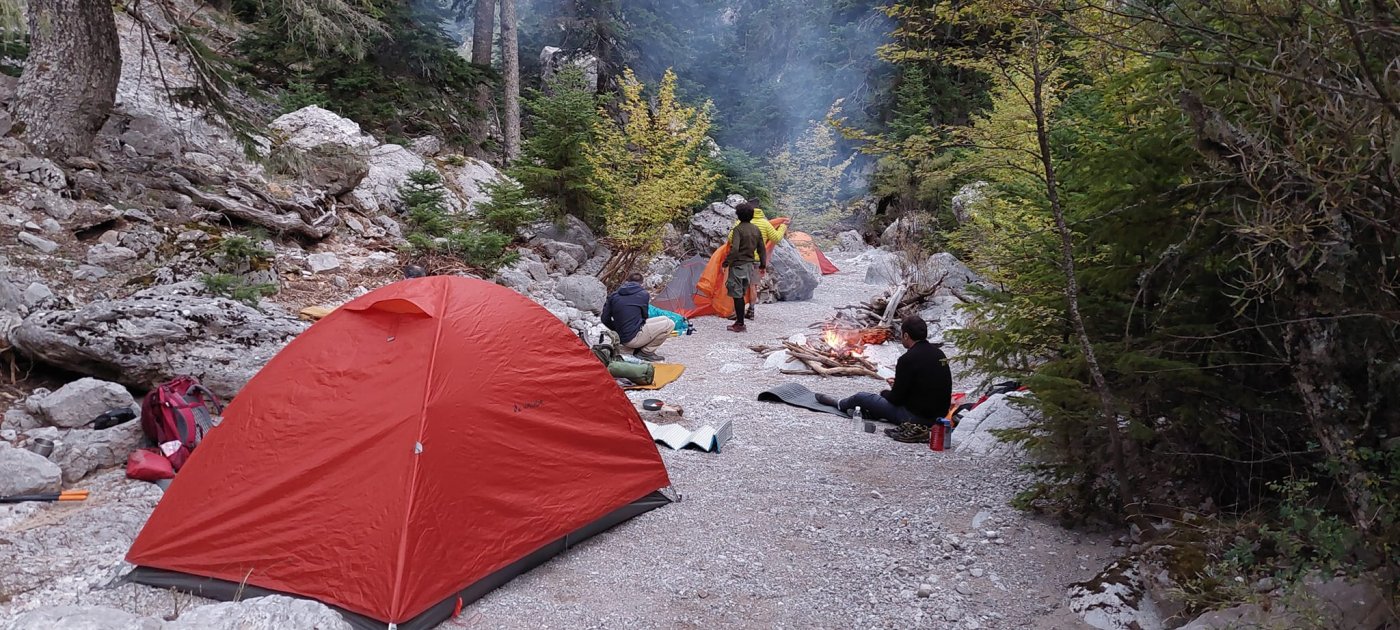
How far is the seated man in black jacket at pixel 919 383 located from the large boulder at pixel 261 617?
4.76 meters

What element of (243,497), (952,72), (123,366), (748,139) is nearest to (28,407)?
(123,366)

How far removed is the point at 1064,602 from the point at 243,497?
13.0 ft

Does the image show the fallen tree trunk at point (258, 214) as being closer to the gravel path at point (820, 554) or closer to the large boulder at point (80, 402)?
the large boulder at point (80, 402)

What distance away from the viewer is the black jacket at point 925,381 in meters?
6.24

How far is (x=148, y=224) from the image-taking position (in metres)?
7.88

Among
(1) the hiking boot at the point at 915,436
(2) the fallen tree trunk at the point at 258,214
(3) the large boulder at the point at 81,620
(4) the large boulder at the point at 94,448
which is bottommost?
(4) the large boulder at the point at 94,448

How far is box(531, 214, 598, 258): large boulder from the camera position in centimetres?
1303

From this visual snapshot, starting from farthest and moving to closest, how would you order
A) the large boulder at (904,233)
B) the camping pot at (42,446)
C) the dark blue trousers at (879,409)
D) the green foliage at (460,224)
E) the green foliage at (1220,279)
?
the large boulder at (904,233), the green foliage at (460,224), the dark blue trousers at (879,409), the camping pot at (42,446), the green foliage at (1220,279)

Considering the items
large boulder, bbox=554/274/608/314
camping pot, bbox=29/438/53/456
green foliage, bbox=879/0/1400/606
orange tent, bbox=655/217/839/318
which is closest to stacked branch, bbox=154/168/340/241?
large boulder, bbox=554/274/608/314

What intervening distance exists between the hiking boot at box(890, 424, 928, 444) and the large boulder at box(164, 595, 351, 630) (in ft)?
14.6

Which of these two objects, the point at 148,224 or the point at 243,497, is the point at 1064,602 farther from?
the point at 148,224

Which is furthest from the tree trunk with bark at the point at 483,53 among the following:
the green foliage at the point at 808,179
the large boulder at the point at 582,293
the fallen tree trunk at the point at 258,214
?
the green foliage at the point at 808,179

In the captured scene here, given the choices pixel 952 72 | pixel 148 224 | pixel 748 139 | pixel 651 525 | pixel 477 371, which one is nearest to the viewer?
pixel 477 371

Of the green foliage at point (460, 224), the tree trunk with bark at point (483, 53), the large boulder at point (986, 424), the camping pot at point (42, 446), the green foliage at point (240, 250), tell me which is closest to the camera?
the camping pot at point (42, 446)
